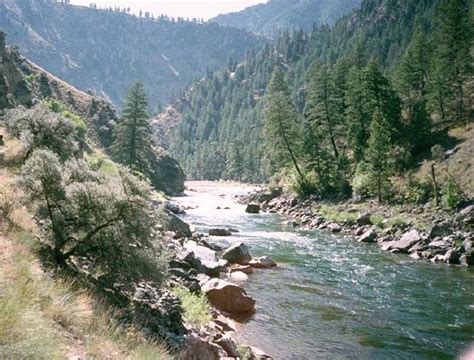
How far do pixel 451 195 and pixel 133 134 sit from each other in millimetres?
35523

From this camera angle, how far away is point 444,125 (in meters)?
51.2

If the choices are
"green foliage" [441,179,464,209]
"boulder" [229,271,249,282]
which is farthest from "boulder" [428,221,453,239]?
"boulder" [229,271,249,282]

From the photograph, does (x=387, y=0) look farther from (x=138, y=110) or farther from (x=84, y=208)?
(x=84, y=208)

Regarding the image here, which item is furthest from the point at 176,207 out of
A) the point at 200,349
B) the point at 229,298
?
the point at 200,349

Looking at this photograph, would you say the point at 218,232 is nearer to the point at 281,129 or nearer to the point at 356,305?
the point at 356,305

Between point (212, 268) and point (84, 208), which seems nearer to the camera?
point (84, 208)

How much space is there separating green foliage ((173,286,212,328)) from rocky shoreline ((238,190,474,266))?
17755 mm

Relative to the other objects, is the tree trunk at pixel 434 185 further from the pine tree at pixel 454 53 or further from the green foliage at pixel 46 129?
the green foliage at pixel 46 129

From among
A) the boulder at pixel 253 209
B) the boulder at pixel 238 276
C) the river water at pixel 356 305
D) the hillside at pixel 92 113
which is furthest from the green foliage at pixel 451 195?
the hillside at pixel 92 113

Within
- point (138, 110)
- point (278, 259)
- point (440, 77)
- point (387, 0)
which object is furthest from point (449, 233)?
point (387, 0)

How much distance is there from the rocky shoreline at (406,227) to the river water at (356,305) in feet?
5.32

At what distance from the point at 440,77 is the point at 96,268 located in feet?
171

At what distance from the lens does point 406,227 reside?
116 ft

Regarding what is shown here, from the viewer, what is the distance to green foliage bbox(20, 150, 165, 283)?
42.6 feet
